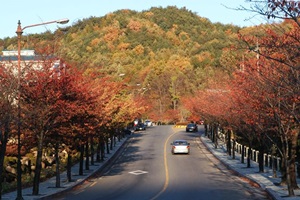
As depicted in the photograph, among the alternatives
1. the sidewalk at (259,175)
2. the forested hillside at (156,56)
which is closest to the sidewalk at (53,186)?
the sidewalk at (259,175)

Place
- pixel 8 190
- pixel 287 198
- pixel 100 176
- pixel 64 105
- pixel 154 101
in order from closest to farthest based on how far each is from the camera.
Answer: pixel 287 198, pixel 64 105, pixel 8 190, pixel 100 176, pixel 154 101

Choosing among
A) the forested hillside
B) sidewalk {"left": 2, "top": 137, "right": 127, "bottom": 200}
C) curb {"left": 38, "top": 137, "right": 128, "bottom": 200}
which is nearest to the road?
curb {"left": 38, "top": 137, "right": 128, "bottom": 200}

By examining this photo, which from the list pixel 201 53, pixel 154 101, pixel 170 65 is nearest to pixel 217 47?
pixel 201 53

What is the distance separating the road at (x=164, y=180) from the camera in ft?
82.4

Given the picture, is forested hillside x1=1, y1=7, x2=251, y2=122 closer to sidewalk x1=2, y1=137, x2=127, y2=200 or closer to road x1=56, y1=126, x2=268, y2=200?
road x1=56, y1=126, x2=268, y2=200

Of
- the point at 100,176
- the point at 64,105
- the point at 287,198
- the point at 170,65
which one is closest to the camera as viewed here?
the point at 287,198

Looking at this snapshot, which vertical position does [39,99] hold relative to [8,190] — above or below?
above

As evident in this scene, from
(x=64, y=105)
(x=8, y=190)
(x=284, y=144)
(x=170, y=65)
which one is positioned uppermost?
(x=170, y=65)

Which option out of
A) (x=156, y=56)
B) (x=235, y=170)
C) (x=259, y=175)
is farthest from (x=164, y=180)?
(x=156, y=56)

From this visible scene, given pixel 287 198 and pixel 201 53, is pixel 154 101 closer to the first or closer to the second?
pixel 201 53

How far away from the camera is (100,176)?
120 ft

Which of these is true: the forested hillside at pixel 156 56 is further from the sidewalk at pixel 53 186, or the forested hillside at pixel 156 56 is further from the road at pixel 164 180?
the sidewalk at pixel 53 186

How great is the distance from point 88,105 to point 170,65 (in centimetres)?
10715

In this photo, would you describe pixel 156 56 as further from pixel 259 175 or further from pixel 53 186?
pixel 53 186
